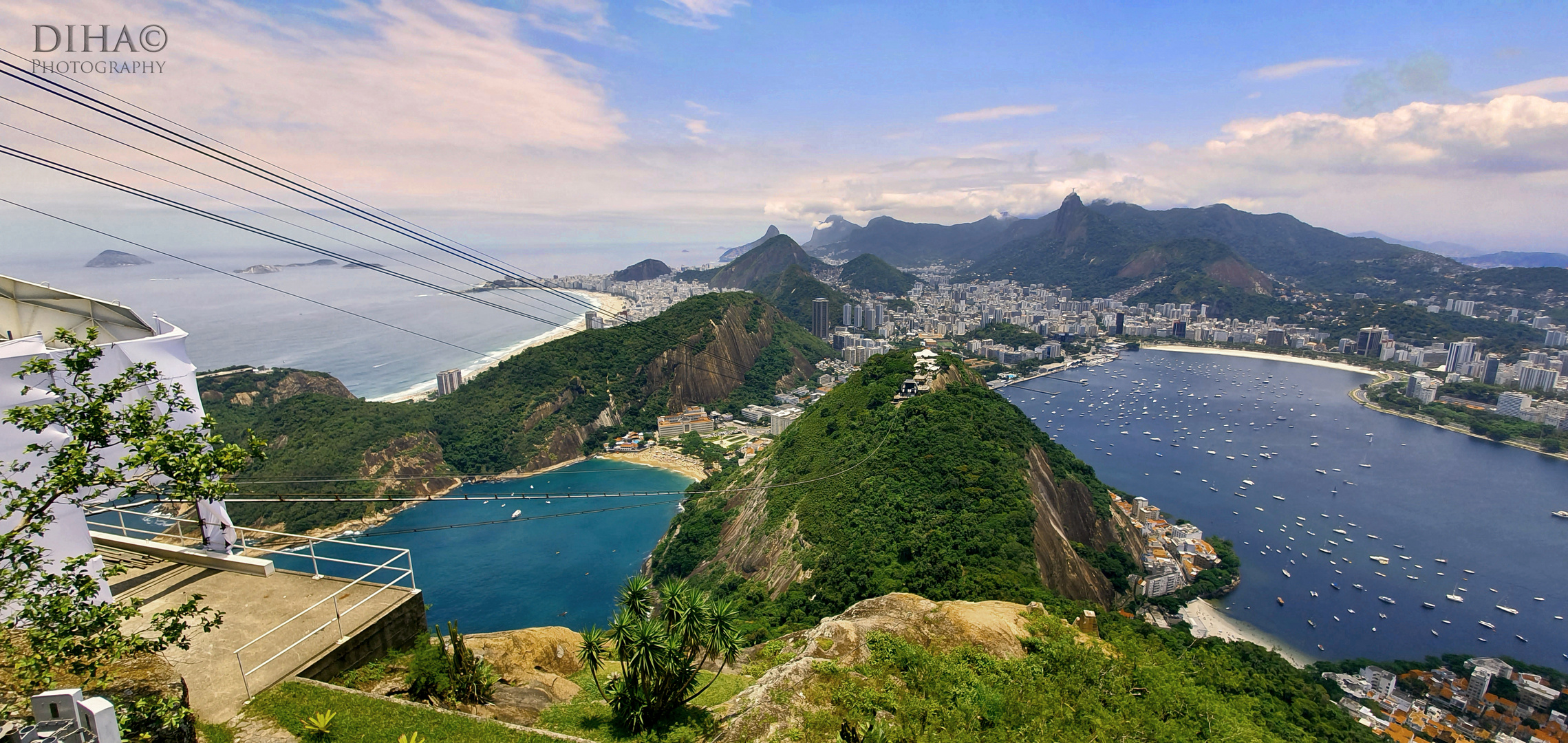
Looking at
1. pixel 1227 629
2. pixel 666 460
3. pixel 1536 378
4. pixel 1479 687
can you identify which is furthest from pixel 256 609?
pixel 1536 378

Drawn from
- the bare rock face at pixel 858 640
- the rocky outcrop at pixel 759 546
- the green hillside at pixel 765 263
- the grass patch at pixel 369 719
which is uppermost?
the green hillside at pixel 765 263

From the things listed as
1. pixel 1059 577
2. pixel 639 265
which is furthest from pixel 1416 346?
pixel 639 265

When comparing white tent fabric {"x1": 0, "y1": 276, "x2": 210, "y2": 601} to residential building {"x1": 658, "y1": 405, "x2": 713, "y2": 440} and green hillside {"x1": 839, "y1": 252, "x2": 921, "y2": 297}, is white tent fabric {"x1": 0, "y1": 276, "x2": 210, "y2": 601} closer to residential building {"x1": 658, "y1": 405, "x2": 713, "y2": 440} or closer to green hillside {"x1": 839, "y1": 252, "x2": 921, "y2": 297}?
residential building {"x1": 658, "y1": 405, "x2": 713, "y2": 440}

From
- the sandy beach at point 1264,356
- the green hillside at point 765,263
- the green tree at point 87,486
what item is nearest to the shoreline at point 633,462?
the green tree at point 87,486

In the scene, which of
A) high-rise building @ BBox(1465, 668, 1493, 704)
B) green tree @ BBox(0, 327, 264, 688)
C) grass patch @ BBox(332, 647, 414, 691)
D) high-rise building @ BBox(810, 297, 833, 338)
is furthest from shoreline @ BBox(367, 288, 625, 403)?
high-rise building @ BBox(1465, 668, 1493, 704)

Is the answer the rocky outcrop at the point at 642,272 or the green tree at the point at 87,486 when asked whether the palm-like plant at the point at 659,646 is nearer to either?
the green tree at the point at 87,486
